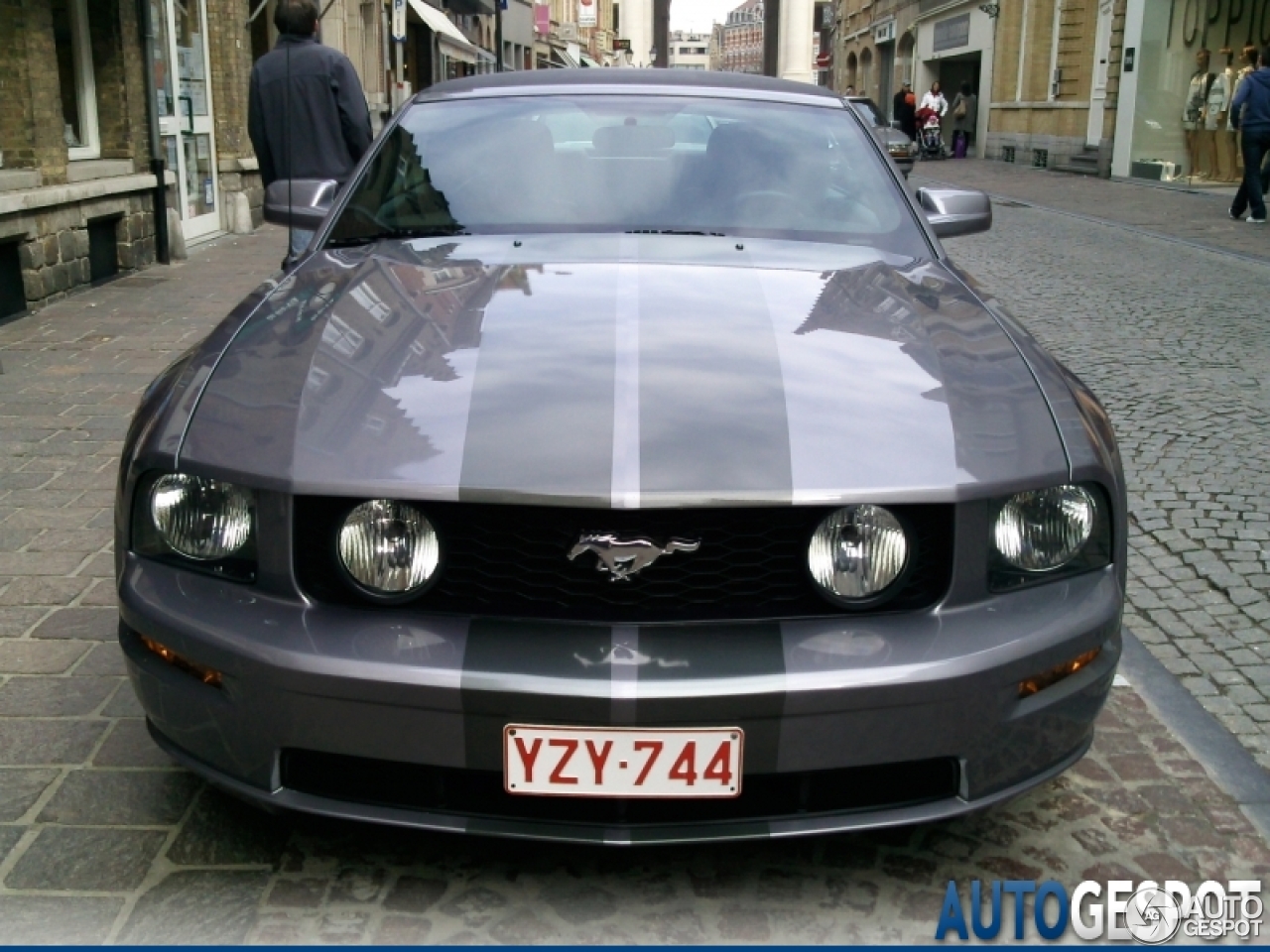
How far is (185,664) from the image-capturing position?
2.30m

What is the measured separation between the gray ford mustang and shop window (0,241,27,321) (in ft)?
21.8

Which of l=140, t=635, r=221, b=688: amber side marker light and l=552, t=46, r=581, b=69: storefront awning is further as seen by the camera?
l=552, t=46, r=581, b=69: storefront awning

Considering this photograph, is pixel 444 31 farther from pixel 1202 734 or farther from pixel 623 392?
pixel 623 392

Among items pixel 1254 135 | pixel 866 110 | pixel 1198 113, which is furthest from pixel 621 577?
pixel 1198 113

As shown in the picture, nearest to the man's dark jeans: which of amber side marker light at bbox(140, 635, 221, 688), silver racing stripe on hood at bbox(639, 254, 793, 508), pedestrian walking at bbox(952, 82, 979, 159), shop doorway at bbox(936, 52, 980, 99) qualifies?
silver racing stripe on hood at bbox(639, 254, 793, 508)

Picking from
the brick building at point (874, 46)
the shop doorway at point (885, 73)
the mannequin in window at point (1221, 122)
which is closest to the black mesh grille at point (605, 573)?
the mannequin in window at point (1221, 122)

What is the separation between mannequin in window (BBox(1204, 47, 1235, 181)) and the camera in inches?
788

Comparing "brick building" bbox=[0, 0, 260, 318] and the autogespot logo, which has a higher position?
"brick building" bbox=[0, 0, 260, 318]

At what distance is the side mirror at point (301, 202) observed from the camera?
3.87 metres

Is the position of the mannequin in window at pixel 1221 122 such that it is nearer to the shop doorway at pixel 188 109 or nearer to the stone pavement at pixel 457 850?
the shop doorway at pixel 188 109

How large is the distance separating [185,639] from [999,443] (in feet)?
4.56

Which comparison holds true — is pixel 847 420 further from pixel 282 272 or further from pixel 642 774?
pixel 282 272

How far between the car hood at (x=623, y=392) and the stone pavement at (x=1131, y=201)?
10.9 meters

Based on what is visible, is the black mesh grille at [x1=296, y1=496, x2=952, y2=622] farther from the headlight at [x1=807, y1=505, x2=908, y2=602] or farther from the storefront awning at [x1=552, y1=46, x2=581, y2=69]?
the storefront awning at [x1=552, y1=46, x2=581, y2=69]
